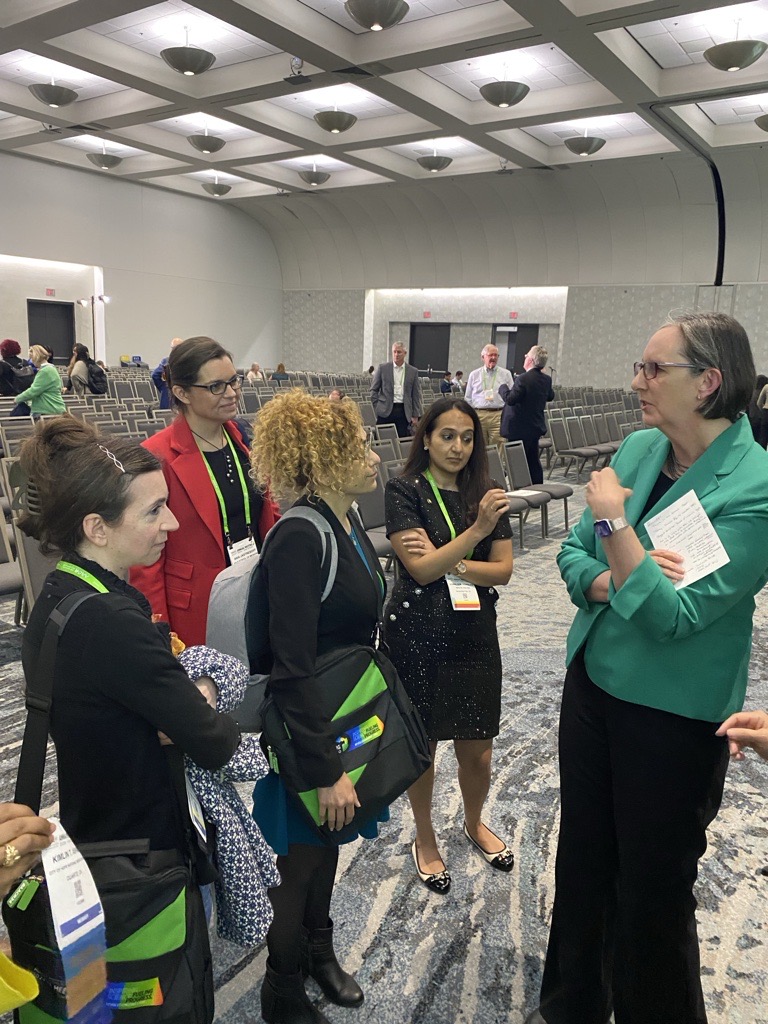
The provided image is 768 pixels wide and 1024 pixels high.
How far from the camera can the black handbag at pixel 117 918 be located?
115 cm

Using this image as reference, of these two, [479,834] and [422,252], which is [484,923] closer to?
[479,834]

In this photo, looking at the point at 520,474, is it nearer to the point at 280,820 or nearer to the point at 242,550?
the point at 242,550

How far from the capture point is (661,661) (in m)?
1.47

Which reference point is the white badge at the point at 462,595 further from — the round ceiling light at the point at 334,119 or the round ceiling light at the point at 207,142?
the round ceiling light at the point at 207,142

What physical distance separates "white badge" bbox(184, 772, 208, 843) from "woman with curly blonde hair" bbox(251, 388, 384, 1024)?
10.0 inches

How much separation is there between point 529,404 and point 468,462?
249 inches

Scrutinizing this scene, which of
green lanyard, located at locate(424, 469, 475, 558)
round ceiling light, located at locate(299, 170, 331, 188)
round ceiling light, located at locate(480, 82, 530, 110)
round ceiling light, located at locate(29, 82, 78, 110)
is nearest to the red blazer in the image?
green lanyard, located at locate(424, 469, 475, 558)

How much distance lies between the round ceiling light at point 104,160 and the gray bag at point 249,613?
19.4 m

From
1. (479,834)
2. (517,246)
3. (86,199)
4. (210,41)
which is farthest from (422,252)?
(479,834)

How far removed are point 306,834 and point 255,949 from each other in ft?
2.26

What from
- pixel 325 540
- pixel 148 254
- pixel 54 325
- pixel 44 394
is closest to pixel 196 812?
pixel 325 540

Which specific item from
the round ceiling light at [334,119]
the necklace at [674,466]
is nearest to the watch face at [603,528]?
the necklace at [674,466]

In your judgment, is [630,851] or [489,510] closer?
[630,851]

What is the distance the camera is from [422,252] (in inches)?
941
